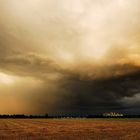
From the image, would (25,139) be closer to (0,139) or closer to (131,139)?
(0,139)

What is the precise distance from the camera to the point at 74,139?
33.0m

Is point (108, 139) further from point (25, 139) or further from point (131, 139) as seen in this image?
point (25, 139)

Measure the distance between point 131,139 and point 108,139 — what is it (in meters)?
2.42

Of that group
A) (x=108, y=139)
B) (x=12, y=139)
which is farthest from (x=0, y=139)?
(x=108, y=139)

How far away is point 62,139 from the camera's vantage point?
1303 inches

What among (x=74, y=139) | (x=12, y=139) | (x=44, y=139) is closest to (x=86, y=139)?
(x=74, y=139)

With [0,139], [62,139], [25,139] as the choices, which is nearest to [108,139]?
[62,139]

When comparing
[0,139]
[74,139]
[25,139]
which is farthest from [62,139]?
[0,139]

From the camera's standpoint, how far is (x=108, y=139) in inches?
1296

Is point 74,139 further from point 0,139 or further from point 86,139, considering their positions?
point 0,139

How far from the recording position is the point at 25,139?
32.7 meters

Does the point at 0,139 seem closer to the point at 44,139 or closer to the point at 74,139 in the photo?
the point at 44,139

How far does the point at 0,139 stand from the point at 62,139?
6.73 m

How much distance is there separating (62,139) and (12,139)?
5357mm
